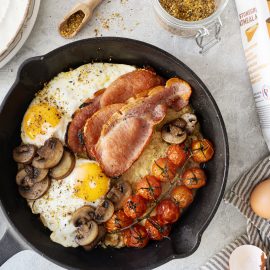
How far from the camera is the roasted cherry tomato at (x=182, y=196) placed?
249cm

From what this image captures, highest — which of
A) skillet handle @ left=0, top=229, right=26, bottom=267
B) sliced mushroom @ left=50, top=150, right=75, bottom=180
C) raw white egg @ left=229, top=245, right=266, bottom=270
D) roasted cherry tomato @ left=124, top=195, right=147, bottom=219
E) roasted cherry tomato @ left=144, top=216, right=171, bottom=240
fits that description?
sliced mushroom @ left=50, top=150, right=75, bottom=180

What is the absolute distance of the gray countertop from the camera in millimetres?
2689

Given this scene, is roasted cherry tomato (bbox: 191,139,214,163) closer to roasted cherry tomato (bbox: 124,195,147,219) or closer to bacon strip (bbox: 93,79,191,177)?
bacon strip (bbox: 93,79,191,177)

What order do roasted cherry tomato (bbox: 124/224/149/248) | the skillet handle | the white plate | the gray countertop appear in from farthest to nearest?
1. the gray countertop
2. the white plate
3. roasted cherry tomato (bbox: 124/224/149/248)
4. the skillet handle

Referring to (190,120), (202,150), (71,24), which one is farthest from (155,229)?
(71,24)

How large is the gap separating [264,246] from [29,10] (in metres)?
1.79

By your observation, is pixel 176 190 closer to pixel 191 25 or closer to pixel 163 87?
pixel 163 87

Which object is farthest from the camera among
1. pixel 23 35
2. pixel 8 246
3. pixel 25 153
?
pixel 23 35

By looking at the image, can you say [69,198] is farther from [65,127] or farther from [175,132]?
[175,132]

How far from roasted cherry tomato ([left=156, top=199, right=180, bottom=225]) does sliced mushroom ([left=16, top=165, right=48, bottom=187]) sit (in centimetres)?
61

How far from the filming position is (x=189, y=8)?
2.58 meters

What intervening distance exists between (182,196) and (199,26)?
88cm

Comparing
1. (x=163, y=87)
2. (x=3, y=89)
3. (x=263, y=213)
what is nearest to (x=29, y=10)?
(x=3, y=89)

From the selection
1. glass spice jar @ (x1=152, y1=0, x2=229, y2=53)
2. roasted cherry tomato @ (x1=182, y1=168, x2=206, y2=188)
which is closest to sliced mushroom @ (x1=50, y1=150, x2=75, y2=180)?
roasted cherry tomato @ (x1=182, y1=168, x2=206, y2=188)
